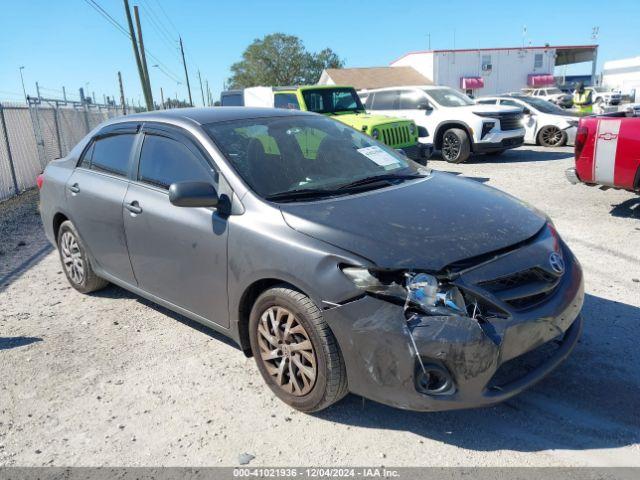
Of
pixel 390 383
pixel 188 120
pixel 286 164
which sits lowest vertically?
pixel 390 383

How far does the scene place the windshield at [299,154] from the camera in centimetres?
343

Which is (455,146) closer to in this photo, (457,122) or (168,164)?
(457,122)

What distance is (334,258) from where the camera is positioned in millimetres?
2693

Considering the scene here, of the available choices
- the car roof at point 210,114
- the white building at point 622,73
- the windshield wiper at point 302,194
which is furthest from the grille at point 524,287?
the white building at point 622,73

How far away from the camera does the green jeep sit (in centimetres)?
1002

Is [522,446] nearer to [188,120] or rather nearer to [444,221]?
[444,221]

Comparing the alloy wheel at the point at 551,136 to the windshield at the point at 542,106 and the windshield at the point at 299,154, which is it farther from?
the windshield at the point at 299,154

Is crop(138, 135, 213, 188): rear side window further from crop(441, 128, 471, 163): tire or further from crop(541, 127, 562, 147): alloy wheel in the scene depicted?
crop(541, 127, 562, 147): alloy wheel

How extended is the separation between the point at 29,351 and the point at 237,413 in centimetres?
202

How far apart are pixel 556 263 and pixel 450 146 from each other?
10.4 meters

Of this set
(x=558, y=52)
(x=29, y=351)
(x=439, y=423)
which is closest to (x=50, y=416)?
(x=29, y=351)

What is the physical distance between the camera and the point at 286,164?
3604 mm

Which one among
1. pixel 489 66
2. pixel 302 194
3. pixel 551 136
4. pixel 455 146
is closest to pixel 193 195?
pixel 302 194

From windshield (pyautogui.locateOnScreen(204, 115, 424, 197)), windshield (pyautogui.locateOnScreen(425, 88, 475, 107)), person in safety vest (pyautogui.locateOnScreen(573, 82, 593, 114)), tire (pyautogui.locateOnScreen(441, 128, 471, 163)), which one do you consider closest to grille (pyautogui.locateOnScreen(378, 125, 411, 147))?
tire (pyautogui.locateOnScreen(441, 128, 471, 163))
